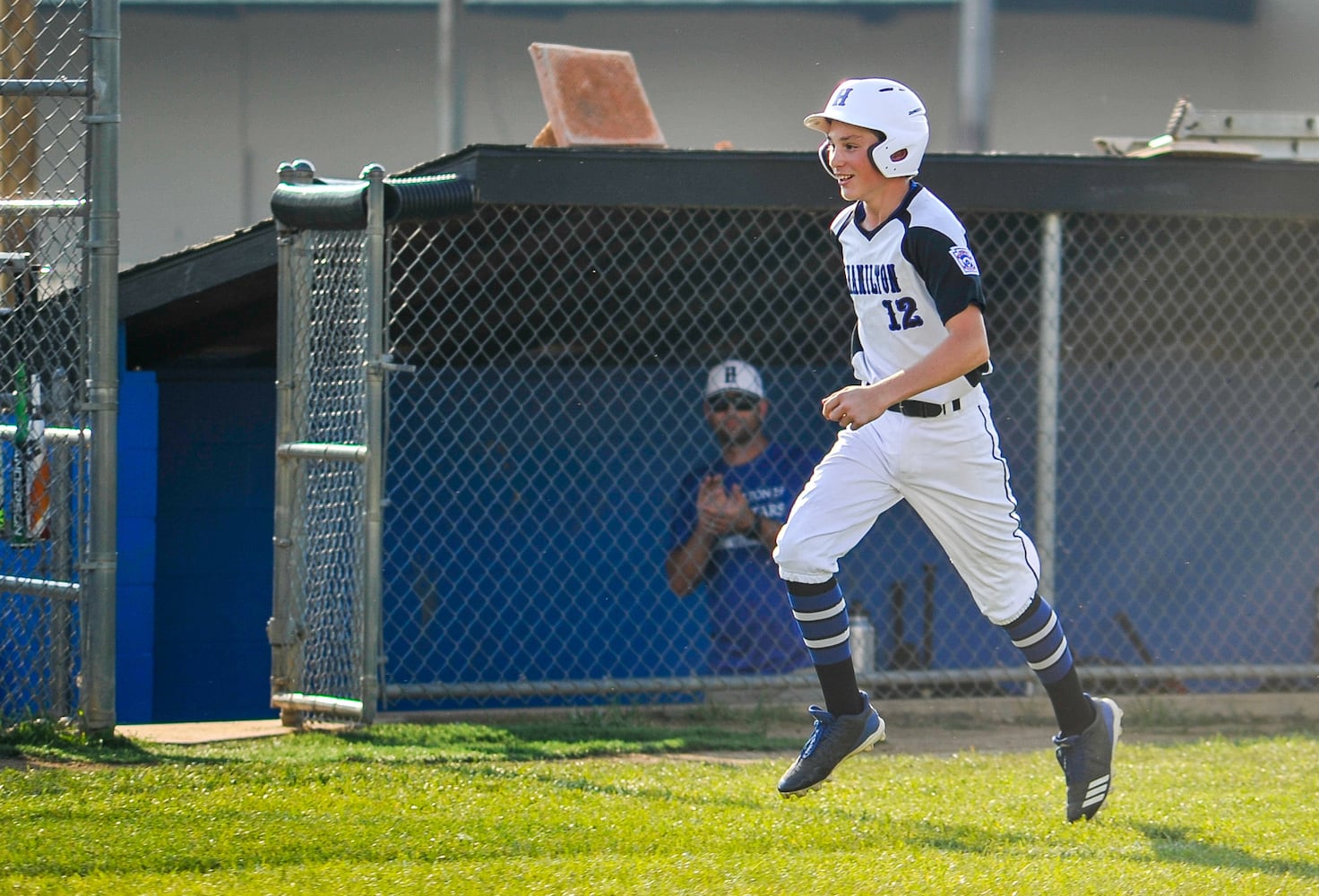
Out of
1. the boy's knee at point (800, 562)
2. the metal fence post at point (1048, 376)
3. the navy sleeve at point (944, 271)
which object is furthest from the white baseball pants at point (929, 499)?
the metal fence post at point (1048, 376)

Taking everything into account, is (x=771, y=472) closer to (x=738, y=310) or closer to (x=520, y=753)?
(x=738, y=310)

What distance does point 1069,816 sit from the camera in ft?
14.7

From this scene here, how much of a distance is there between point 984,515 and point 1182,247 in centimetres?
372

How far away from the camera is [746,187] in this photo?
6.45 m

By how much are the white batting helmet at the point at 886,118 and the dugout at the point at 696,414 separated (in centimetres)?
210

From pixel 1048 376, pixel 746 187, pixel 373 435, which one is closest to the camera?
pixel 373 435

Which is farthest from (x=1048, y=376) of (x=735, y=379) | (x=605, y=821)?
(x=605, y=821)

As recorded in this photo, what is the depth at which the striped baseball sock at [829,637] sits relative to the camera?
4445 millimetres

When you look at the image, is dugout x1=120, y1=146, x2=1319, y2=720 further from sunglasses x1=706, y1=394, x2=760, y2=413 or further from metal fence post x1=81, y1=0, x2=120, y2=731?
metal fence post x1=81, y1=0, x2=120, y2=731

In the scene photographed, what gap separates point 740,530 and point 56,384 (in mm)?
2893

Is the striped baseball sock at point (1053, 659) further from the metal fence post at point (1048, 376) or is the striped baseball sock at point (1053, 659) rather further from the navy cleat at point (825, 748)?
the metal fence post at point (1048, 376)

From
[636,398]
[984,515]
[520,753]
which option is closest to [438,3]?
[636,398]

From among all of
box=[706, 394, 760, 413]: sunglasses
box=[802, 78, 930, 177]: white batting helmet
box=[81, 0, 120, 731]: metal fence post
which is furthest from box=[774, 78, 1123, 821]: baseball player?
box=[706, 394, 760, 413]: sunglasses

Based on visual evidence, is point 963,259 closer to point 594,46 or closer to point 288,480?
point 288,480
